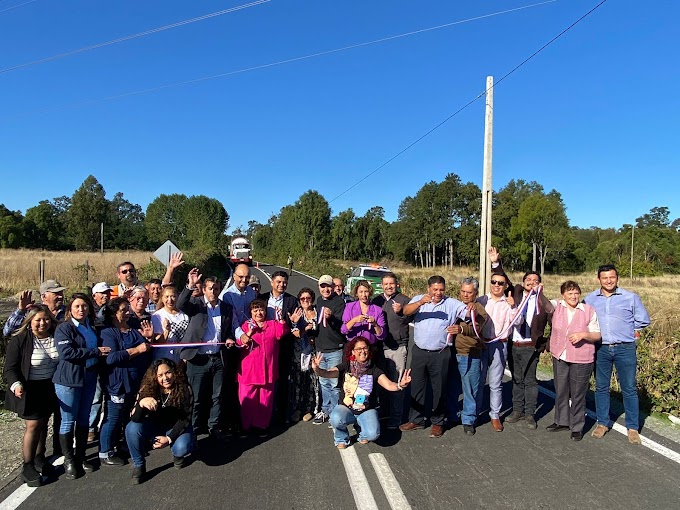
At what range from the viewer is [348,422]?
16.5ft

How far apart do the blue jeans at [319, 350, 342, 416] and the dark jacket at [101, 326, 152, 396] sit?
2.04 metres

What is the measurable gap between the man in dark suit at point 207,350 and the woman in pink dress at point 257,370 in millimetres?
247

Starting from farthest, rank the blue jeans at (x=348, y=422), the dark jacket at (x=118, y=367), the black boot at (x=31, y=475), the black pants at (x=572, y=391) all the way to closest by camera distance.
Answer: the black pants at (x=572, y=391) → the blue jeans at (x=348, y=422) → the dark jacket at (x=118, y=367) → the black boot at (x=31, y=475)

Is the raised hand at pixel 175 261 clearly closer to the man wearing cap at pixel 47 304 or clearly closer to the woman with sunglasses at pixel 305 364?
Answer: the man wearing cap at pixel 47 304

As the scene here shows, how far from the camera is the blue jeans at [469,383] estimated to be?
5441 millimetres

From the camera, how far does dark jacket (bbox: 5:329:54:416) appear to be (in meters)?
4.12

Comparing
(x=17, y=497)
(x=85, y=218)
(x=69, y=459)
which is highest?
(x=85, y=218)

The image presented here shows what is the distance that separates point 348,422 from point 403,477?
0.95 metres

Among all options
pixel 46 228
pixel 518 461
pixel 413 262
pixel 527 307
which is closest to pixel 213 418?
pixel 518 461

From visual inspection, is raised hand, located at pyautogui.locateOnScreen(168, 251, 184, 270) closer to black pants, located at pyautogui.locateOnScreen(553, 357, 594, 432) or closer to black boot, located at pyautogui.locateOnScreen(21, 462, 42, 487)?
black boot, located at pyautogui.locateOnScreen(21, 462, 42, 487)

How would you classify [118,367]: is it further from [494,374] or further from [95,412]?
[494,374]

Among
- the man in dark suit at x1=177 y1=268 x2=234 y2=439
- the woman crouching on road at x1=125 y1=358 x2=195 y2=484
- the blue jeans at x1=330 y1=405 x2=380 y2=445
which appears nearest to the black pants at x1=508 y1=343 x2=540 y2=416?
the blue jeans at x1=330 y1=405 x2=380 y2=445

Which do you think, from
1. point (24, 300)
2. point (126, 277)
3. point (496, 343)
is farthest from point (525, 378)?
point (24, 300)

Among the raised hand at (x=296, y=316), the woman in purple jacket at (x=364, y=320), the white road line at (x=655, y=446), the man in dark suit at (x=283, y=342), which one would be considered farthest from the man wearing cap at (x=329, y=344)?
the white road line at (x=655, y=446)
